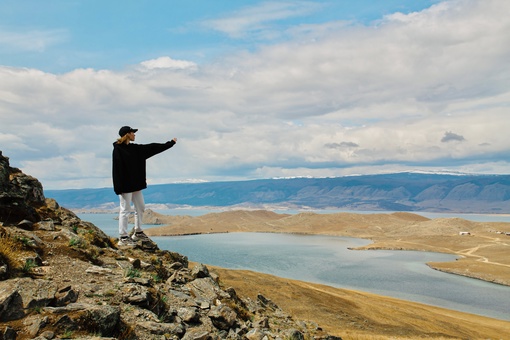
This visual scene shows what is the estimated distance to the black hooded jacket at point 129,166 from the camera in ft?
41.1

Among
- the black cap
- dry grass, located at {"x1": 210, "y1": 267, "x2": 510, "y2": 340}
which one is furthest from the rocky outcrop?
dry grass, located at {"x1": 210, "y1": 267, "x2": 510, "y2": 340}

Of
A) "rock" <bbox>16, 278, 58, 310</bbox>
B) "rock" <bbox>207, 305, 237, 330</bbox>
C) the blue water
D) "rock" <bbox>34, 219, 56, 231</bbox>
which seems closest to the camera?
"rock" <bbox>16, 278, 58, 310</bbox>

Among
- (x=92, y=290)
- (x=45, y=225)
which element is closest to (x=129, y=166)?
(x=45, y=225)

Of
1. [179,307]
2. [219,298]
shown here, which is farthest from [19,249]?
[219,298]

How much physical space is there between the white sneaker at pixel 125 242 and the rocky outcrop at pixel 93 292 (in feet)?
1.14

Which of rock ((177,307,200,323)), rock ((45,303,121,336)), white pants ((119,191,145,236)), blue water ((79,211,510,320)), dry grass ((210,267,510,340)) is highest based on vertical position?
white pants ((119,191,145,236))

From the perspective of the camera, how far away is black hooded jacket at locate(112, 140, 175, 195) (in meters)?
12.5

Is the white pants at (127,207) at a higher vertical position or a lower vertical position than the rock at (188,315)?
higher

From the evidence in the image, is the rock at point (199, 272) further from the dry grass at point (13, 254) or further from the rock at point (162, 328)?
the dry grass at point (13, 254)

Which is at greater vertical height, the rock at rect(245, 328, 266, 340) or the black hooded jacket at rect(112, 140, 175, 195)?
the black hooded jacket at rect(112, 140, 175, 195)

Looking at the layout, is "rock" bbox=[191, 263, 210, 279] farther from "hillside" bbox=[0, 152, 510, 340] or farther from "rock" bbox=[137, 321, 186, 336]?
"rock" bbox=[137, 321, 186, 336]

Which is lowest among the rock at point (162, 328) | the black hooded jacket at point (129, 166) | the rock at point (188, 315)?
the rock at point (188, 315)

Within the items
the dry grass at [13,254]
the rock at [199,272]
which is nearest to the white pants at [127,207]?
the rock at [199,272]

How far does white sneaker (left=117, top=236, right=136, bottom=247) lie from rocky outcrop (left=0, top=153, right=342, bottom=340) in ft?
1.14
